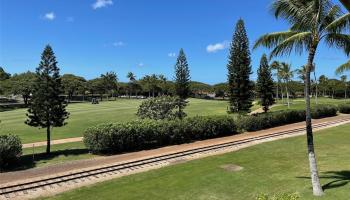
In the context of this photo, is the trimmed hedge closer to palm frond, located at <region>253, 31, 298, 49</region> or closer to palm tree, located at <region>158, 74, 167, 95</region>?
palm frond, located at <region>253, 31, 298, 49</region>

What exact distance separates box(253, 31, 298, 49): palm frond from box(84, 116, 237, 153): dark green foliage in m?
12.0

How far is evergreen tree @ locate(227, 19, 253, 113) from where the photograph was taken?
40938 millimetres

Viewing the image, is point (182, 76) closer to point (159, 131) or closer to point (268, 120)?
point (268, 120)

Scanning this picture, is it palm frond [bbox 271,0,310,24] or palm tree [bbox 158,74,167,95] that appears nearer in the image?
palm frond [bbox 271,0,310,24]

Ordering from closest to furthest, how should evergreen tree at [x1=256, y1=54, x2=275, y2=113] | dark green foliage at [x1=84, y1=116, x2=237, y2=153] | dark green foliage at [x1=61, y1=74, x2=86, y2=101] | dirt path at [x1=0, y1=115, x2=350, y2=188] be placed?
dirt path at [x1=0, y1=115, x2=350, y2=188]
dark green foliage at [x1=84, y1=116, x2=237, y2=153]
evergreen tree at [x1=256, y1=54, x2=275, y2=113]
dark green foliage at [x1=61, y1=74, x2=86, y2=101]

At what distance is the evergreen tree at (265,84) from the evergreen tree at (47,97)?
28.8 meters

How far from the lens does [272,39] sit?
41.1ft

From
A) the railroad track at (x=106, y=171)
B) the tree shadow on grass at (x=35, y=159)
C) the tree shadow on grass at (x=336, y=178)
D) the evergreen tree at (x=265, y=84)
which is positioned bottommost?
the tree shadow on grass at (x=35, y=159)

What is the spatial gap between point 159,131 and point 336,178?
13.1 metres

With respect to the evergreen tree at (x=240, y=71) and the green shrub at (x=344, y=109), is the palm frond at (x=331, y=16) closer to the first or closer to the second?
the evergreen tree at (x=240, y=71)

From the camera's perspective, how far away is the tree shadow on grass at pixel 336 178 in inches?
475

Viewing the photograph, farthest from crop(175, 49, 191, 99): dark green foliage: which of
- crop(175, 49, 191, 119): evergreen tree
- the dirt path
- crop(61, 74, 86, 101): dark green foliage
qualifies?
crop(61, 74, 86, 101): dark green foliage

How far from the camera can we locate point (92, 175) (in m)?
16.6

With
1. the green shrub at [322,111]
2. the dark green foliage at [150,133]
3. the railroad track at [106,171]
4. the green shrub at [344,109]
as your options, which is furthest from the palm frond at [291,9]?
the green shrub at [344,109]
